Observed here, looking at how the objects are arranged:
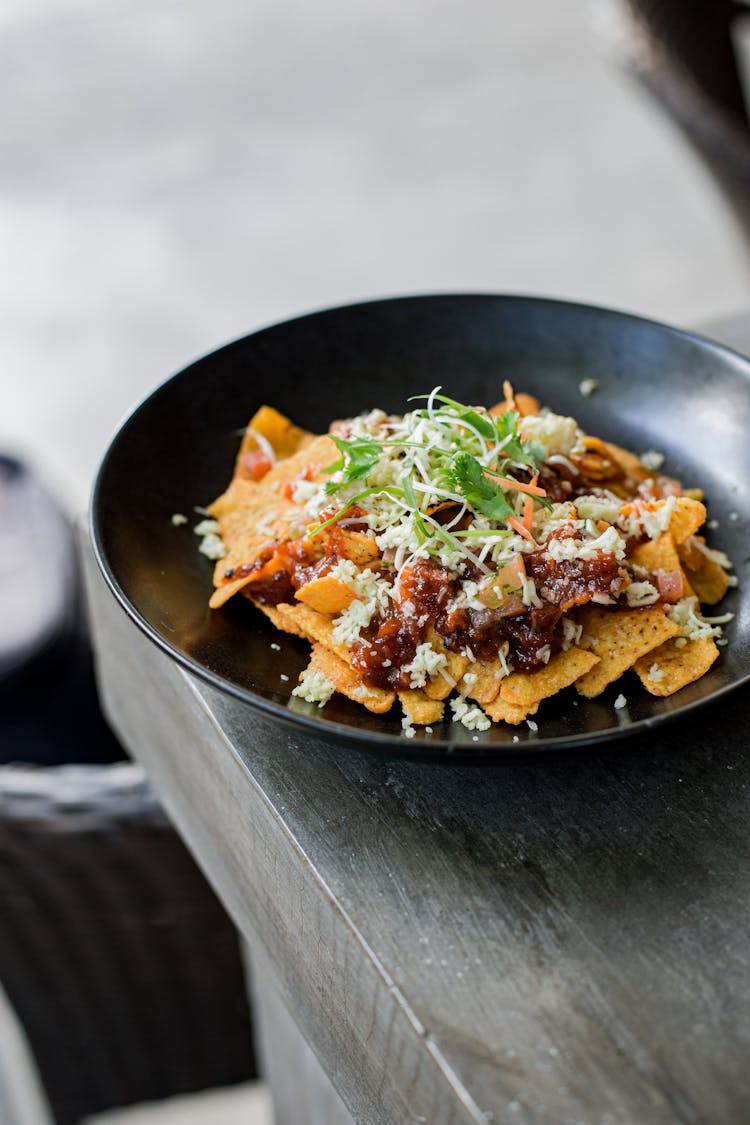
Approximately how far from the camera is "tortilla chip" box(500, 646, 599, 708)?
106cm

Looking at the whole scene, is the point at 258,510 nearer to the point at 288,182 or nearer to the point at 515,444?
the point at 515,444

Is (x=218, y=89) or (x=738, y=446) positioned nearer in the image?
(x=738, y=446)

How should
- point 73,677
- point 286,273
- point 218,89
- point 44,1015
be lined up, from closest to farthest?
point 44,1015
point 73,677
point 286,273
point 218,89

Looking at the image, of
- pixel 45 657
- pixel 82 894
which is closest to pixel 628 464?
pixel 82 894

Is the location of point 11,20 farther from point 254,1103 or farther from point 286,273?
point 254,1103

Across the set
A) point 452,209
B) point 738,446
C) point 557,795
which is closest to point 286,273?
point 452,209

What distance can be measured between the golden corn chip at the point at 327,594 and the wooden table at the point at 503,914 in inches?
4.9

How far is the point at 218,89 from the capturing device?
5023mm

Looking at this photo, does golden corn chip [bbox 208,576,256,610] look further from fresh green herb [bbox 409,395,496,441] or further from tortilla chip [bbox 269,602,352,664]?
fresh green herb [bbox 409,395,496,441]

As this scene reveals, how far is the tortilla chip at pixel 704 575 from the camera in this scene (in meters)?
1.21

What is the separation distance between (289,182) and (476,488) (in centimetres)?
363

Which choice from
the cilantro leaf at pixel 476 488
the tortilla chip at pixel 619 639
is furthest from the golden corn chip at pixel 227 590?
the tortilla chip at pixel 619 639

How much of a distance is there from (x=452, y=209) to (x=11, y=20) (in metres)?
Result: 2.59

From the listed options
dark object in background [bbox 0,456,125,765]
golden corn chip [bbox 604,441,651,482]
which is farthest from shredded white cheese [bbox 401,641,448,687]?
dark object in background [bbox 0,456,125,765]
